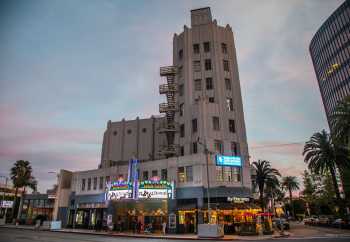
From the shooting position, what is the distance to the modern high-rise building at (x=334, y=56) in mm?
85250

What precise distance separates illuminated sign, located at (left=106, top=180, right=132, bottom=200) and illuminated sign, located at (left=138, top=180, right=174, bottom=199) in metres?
1.89

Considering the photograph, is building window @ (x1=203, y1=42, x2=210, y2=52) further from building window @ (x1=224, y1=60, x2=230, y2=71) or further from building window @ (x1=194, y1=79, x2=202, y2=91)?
building window @ (x1=194, y1=79, x2=202, y2=91)

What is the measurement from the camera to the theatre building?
37.4 m

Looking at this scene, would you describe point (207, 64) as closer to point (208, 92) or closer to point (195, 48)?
point (195, 48)

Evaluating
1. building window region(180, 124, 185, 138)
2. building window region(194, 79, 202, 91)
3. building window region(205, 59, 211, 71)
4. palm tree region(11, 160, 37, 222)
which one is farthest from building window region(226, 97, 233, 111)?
palm tree region(11, 160, 37, 222)

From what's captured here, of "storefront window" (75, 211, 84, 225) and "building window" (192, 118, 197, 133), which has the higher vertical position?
"building window" (192, 118, 197, 133)

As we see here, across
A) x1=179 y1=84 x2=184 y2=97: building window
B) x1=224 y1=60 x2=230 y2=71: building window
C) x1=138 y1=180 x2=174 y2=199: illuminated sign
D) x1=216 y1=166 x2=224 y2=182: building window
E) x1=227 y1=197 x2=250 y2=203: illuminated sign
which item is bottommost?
x1=227 y1=197 x2=250 y2=203: illuminated sign

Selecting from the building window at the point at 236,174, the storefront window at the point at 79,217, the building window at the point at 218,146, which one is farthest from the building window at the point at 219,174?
the storefront window at the point at 79,217

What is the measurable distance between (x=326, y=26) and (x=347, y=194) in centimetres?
Answer: 7016

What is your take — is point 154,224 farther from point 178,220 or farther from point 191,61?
point 191,61

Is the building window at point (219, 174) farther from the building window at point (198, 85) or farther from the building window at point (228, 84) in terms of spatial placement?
the building window at point (228, 84)

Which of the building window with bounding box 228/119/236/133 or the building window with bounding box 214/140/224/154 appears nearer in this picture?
the building window with bounding box 214/140/224/154

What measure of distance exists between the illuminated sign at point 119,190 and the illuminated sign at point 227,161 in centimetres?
1390

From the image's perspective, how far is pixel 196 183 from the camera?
37938 mm
